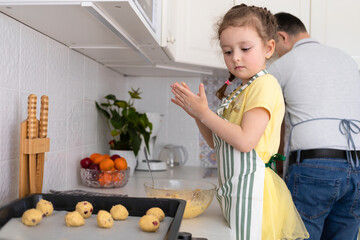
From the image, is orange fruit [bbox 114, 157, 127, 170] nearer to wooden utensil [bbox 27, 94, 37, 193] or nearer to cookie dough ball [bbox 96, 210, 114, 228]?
wooden utensil [bbox 27, 94, 37, 193]

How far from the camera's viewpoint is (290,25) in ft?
5.30

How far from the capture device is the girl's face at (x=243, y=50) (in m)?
0.89

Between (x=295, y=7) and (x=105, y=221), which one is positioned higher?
(x=295, y=7)

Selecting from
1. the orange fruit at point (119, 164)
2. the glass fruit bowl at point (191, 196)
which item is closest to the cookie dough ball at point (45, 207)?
the glass fruit bowl at point (191, 196)

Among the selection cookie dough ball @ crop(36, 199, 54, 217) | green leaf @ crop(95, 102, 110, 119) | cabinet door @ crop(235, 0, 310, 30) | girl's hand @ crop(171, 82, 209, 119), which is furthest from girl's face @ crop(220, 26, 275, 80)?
cabinet door @ crop(235, 0, 310, 30)

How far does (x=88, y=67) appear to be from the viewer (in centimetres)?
154

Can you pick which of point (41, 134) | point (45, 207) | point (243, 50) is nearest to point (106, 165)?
point (41, 134)

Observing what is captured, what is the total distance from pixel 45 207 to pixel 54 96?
0.53 metres

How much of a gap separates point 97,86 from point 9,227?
1042mm

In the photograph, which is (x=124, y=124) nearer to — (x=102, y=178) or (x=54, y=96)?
(x=102, y=178)

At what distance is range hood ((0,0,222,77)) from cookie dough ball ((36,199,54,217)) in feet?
1.38

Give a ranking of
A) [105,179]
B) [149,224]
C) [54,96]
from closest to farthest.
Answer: [149,224]
[54,96]
[105,179]

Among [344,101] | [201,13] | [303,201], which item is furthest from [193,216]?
[201,13]

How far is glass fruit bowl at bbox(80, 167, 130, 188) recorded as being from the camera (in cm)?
135
